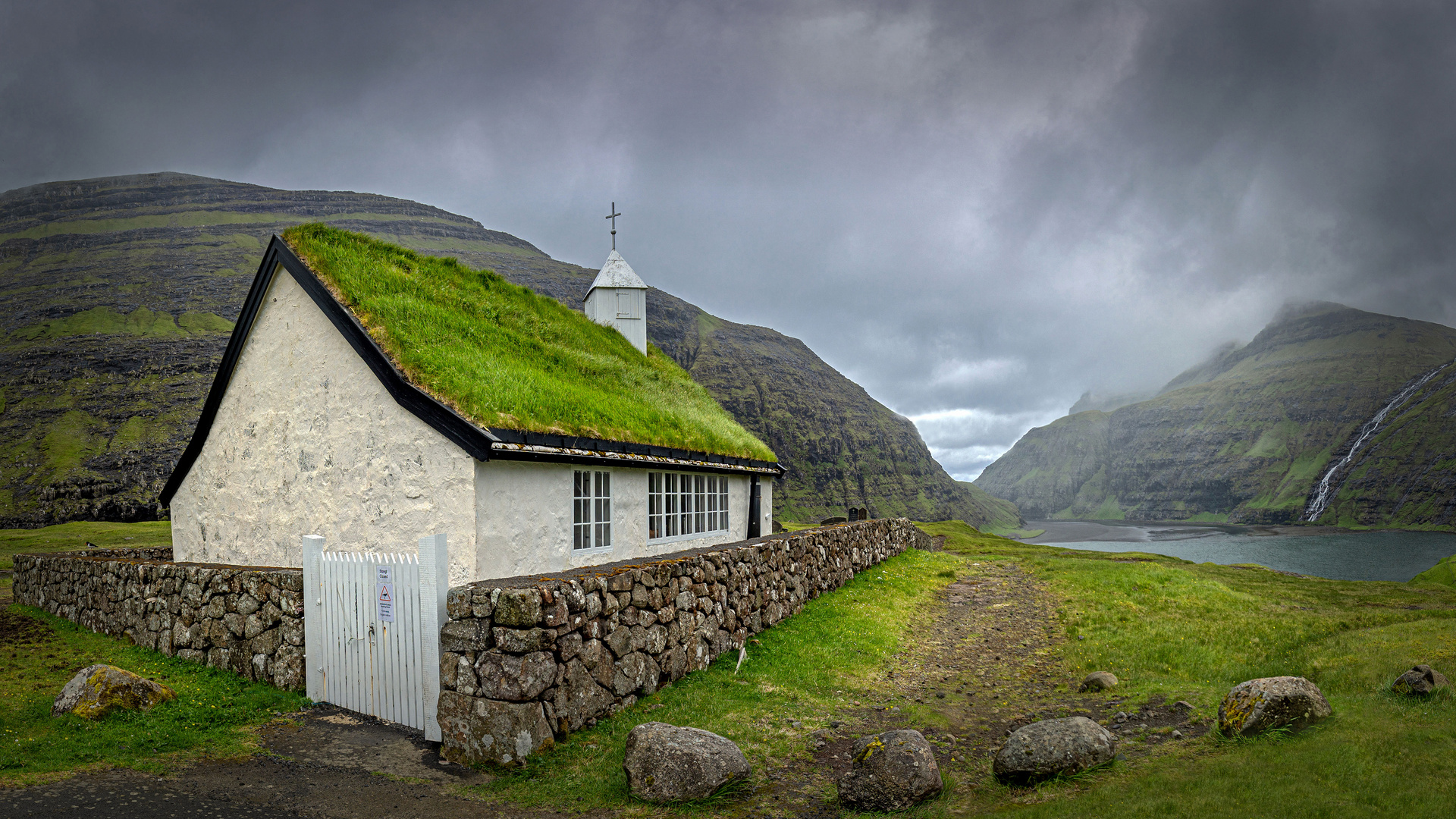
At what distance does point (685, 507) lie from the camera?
17.2 m

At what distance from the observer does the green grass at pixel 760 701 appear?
6.67 metres

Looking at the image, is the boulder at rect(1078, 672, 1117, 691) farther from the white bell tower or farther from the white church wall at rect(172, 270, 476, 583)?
the white bell tower

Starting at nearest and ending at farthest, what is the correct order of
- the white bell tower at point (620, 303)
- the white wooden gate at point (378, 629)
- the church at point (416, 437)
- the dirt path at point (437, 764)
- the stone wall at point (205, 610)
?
the dirt path at point (437, 764), the white wooden gate at point (378, 629), the stone wall at point (205, 610), the church at point (416, 437), the white bell tower at point (620, 303)

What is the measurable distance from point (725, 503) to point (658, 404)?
3626mm

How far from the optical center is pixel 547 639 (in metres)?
7.40

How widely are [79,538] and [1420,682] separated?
4666 centimetres

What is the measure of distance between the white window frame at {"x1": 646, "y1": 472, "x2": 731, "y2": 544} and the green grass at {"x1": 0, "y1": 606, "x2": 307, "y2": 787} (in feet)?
25.7

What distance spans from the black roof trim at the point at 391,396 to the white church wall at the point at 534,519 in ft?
1.32

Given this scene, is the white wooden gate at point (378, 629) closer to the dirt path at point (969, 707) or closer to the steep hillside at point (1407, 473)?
the dirt path at point (969, 707)

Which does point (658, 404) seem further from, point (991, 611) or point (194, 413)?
point (194, 413)

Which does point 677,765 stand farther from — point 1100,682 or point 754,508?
point 754,508

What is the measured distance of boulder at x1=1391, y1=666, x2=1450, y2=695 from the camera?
23.3 feet

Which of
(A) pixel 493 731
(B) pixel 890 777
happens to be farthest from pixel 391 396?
(B) pixel 890 777

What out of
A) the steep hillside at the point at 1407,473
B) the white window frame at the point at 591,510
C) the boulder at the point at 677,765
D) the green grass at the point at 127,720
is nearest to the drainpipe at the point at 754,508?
the white window frame at the point at 591,510
